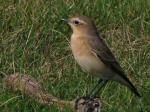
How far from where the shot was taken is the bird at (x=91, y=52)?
780 centimetres

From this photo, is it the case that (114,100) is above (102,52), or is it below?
below

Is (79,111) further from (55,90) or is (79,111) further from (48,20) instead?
(48,20)

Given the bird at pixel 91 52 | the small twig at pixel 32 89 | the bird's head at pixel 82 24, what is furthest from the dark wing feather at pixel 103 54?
the small twig at pixel 32 89

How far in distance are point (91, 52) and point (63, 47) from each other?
2.41 meters

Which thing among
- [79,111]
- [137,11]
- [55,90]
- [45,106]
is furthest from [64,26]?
[79,111]

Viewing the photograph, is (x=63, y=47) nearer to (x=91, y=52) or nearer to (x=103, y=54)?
(x=103, y=54)

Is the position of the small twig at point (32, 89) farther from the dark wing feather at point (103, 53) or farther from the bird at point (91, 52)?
the dark wing feather at point (103, 53)

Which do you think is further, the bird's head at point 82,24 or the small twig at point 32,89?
the bird's head at point 82,24

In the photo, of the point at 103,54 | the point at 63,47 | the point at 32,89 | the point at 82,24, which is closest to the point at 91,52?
the point at 103,54

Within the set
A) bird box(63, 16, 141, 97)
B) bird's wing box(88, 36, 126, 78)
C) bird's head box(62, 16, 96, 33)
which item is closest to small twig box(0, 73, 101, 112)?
bird box(63, 16, 141, 97)

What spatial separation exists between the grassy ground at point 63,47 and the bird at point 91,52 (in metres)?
0.55

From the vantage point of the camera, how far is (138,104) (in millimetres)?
8844

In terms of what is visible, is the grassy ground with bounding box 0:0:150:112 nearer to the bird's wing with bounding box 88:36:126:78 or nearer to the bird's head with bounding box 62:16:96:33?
the bird's wing with bounding box 88:36:126:78

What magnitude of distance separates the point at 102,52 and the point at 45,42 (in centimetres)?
237
